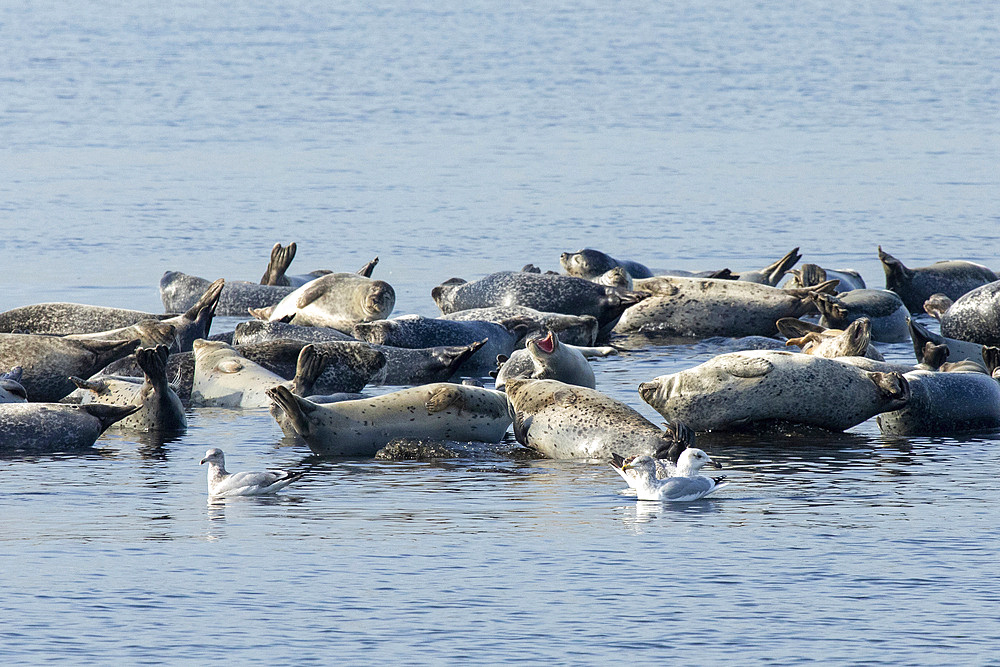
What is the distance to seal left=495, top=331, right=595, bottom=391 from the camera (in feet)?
34.8

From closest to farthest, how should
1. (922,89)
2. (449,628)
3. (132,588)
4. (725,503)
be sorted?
(449,628)
(132,588)
(725,503)
(922,89)

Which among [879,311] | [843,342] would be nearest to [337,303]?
[879,311]

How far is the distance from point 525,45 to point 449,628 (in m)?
46.2

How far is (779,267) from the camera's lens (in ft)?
50.4

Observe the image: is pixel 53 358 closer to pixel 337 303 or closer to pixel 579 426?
pixel 337 303

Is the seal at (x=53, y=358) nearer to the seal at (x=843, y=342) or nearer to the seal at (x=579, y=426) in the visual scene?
the seal at (x=579, y=426)

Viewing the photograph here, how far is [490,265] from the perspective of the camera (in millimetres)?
17016

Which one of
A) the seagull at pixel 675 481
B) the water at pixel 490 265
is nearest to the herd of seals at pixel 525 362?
the seagull at pixel 675 481

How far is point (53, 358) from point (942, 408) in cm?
514

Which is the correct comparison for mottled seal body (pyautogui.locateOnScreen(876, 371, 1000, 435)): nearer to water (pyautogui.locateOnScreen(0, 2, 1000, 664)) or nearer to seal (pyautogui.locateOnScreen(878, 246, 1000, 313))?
water (pyautogui.locateOnScreen(0, 2, 1000, 664))

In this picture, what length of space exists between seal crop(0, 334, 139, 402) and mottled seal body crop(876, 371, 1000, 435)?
4620 mm

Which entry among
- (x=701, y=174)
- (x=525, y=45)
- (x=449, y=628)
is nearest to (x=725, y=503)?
(x=449, y=628)

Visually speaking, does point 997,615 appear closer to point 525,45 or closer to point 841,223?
point 841,223

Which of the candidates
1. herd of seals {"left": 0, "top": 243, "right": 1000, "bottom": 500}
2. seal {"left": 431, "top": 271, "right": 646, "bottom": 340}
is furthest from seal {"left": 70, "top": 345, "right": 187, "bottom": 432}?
seal {"left": 431, "top": 271, "right": 646, "bottom": 340}
